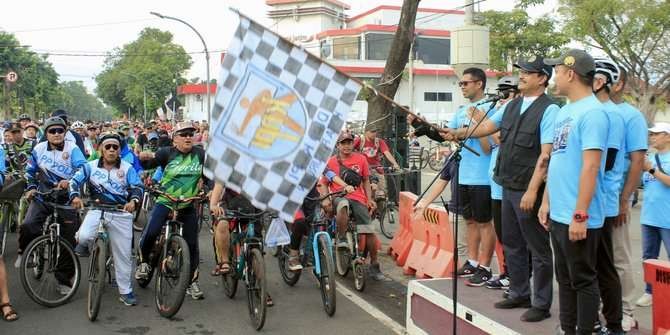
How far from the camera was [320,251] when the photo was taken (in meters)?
6.27

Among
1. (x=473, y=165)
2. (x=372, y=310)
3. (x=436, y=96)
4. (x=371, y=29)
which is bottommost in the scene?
(x=372, y=310)

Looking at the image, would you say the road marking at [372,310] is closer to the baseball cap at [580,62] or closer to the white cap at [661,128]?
the baseball cap at [580,62]

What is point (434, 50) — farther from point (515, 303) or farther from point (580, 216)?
point (580, 216)

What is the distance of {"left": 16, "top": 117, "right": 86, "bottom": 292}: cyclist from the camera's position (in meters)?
6.84

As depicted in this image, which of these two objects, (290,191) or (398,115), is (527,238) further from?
(398,115)

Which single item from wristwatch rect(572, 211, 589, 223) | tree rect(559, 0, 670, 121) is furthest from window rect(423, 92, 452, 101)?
wristwatch rect(572, 211, 589, 223)

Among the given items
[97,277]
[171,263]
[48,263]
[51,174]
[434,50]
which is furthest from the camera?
[434,50]

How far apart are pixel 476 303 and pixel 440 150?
24272mm

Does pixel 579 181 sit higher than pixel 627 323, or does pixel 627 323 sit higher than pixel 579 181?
pixel 579 181

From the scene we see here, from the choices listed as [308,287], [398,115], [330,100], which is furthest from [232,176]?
[398,115]

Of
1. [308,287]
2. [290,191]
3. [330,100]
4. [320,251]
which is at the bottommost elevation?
[308,287]

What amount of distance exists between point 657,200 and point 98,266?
17.2 ft

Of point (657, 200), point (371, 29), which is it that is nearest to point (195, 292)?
point (657, 200)

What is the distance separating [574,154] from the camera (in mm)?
3756
